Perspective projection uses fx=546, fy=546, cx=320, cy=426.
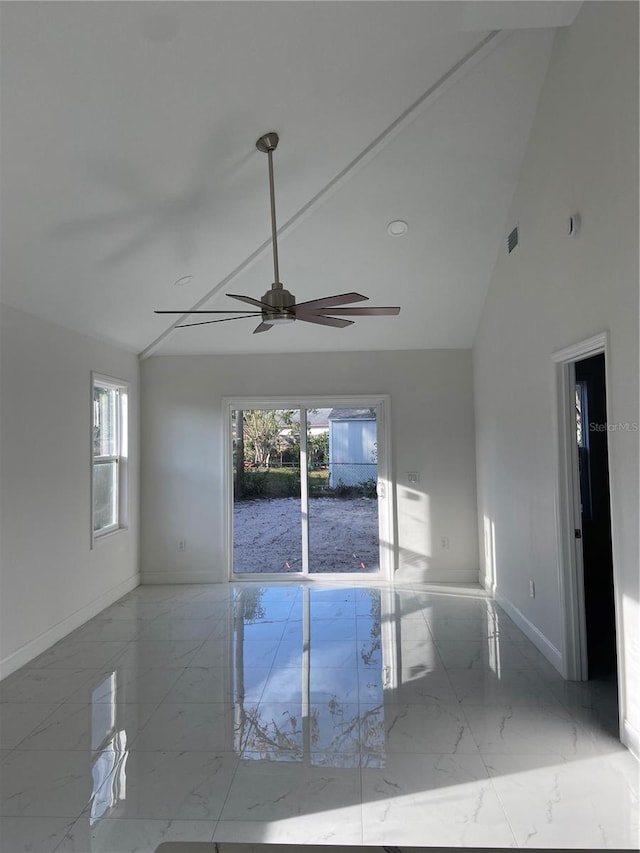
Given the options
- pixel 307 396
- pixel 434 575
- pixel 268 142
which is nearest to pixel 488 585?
pixel 434 575

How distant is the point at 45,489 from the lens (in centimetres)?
421

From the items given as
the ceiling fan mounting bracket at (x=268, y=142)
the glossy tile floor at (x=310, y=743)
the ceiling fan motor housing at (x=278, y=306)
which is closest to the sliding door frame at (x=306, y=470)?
the glossy tile floor at (x=310, y=743)

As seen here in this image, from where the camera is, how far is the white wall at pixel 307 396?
237 inches

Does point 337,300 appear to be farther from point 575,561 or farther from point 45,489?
point 45,489

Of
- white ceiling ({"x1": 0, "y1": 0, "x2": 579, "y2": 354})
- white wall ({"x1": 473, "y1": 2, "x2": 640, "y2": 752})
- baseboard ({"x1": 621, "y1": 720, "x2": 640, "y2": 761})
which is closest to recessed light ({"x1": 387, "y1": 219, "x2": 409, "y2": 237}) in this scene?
white ceiling ({"x1": 0, "y1": 0, "x2": 579, "y2": 354})

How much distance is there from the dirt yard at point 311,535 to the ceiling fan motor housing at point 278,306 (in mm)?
3410

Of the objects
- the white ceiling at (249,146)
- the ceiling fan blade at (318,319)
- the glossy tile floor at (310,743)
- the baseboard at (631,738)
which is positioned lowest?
the glossy tile floor at (310,743)

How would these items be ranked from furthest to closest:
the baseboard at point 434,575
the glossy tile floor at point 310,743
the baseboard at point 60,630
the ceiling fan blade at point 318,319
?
the baseboard at point 434,575 < the baseboard at point 60,630 < the ceiling fan blade at point 318,319 < the glossy tile floor at point 310,743

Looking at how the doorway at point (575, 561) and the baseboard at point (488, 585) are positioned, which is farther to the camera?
the baseboard at point (488, 585)

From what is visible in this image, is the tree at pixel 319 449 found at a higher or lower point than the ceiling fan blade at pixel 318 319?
lower

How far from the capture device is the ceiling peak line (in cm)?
303

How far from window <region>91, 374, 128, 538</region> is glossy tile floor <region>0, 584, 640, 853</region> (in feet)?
4.16

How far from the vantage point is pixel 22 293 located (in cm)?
374

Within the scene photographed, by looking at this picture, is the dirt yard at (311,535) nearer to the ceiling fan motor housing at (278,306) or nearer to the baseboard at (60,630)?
the baseboard at (60,630)
